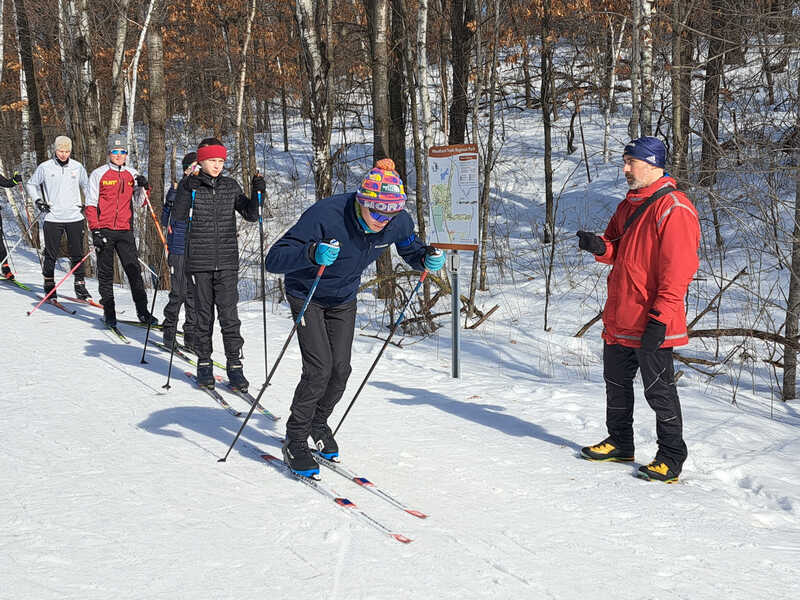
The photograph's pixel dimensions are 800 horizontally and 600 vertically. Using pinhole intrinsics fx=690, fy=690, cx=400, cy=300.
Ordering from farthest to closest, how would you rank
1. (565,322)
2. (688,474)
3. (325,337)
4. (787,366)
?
(565,322) < (787,366) < (688,474) < (325,337)

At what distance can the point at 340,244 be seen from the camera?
4.16 metres

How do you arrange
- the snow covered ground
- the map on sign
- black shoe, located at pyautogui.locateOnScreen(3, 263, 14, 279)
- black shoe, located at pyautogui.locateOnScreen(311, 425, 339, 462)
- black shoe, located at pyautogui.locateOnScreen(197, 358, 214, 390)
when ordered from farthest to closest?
black shoe, located at pyautogui.locateOnScreen(3, 263, 14, 279) < the map on sign < black shoe, located at pyautogui.locateOnScreen(197, 358, 214, 390) < black shoe, located at pyautogui.locateOnScreen(311, 425, 339, 462) < the snow covered ground

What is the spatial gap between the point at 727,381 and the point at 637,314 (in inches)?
178

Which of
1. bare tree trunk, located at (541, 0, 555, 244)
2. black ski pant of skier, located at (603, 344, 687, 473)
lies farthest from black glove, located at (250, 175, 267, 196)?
bare tree trunk, located at (541, 0, 555, 244)

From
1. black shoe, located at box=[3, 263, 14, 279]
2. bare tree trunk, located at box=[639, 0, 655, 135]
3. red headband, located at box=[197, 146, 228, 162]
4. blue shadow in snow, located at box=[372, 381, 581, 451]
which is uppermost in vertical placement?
bare tree trunk, located at box=[639, 0, 655, 135]

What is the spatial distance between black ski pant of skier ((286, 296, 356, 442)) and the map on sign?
2777 mm

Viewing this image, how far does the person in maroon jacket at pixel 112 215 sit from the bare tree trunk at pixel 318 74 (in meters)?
2.45

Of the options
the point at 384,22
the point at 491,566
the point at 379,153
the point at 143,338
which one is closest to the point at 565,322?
the point at 379,153

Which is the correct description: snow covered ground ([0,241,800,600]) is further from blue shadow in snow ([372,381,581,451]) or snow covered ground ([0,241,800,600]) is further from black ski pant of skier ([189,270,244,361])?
black ski pant of skier ([189,270,244,361])

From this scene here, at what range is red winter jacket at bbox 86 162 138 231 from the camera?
8.45m

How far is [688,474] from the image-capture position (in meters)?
4.70

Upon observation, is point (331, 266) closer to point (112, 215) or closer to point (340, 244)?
point (340, 244)

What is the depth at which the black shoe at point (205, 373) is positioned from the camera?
640cm

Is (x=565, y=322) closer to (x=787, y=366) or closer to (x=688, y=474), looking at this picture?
(x=787, y=366)
